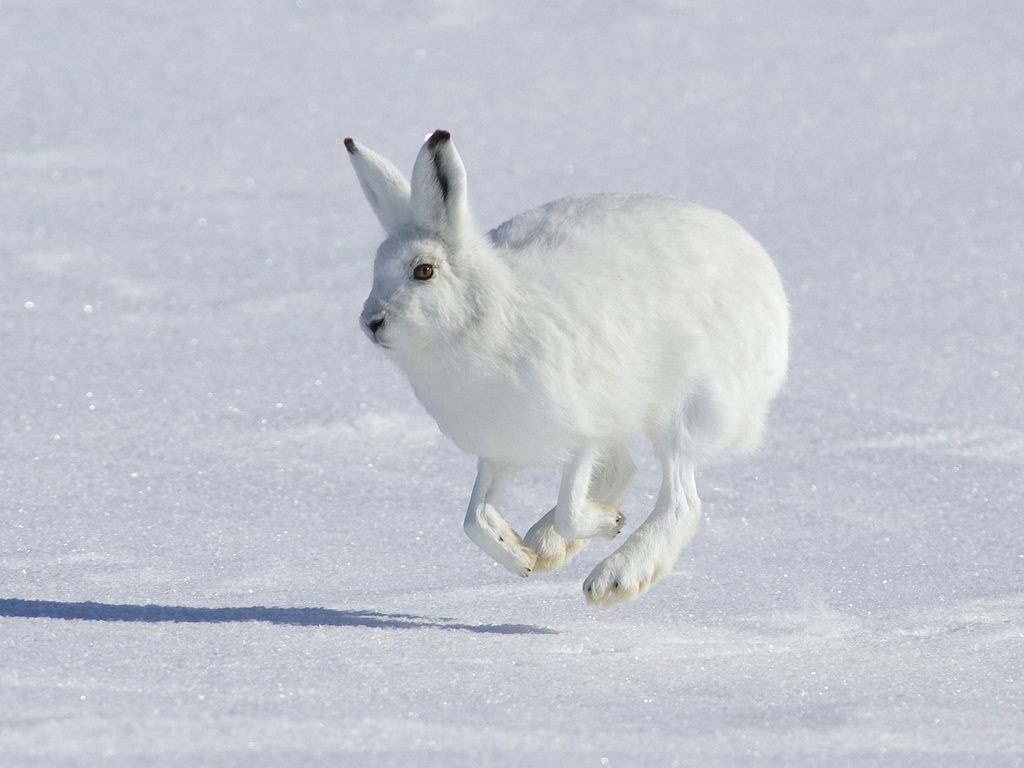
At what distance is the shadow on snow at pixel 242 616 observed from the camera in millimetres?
4266

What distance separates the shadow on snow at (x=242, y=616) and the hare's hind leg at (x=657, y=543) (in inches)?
7.8

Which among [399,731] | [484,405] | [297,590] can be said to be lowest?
[297,590]

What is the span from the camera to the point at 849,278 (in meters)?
8.18

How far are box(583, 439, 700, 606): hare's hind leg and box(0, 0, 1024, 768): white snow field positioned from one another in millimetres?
145

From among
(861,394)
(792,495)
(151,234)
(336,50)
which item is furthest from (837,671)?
(336,50)

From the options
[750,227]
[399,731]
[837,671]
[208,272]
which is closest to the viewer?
[399,731]

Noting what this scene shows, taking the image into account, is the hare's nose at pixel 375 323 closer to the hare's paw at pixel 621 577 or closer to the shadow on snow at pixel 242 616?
the shadow on snow at pixel 242 616

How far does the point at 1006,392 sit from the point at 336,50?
564 cm

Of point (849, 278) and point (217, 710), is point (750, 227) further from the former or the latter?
point (217, 710)

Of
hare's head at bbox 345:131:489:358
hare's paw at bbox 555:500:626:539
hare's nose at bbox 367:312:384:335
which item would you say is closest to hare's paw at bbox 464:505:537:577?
hare's paw at bbox 555:500:626:539

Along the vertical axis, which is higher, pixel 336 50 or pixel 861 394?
pixel 336 50

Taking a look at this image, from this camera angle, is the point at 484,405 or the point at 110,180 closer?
the point at 484,405

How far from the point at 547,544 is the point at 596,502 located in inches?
8.3

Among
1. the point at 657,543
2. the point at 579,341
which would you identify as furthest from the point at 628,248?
the point at 657,543
